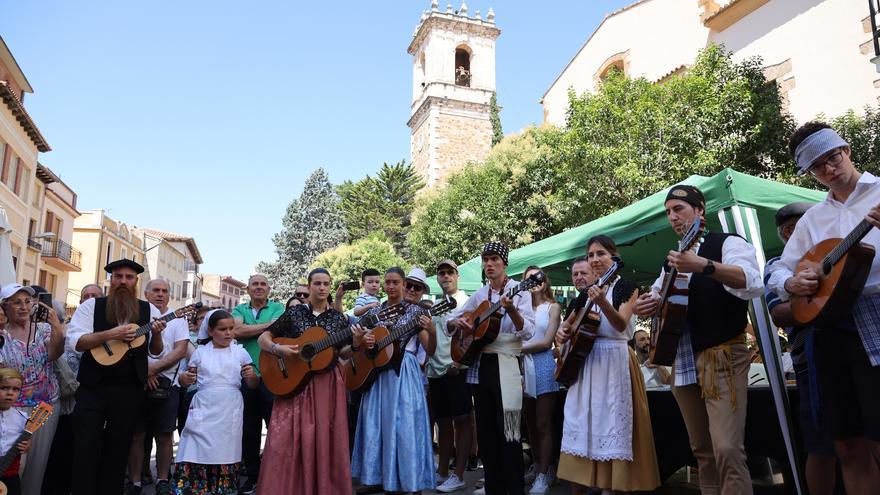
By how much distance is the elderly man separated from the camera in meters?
5.46

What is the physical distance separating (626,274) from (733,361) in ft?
23.3

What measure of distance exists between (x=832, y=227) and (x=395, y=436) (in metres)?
3.39

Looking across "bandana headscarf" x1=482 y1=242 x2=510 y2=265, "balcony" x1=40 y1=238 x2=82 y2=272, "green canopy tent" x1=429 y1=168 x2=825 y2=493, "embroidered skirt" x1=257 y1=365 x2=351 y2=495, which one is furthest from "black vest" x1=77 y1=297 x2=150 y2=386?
"balcony" x1=40 y1=238 x2=82 y2=272

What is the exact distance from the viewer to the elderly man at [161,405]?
17.9ft

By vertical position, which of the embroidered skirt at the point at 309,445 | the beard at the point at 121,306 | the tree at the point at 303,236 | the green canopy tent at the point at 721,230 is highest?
the tree at the point at 303,236

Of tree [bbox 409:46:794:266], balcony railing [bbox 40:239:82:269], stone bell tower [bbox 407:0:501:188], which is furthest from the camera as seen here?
stone bell tower [bbox 407:0:501:188]

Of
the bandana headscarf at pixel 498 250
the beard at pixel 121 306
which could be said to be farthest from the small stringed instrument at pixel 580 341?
the beard at pixel 121 306

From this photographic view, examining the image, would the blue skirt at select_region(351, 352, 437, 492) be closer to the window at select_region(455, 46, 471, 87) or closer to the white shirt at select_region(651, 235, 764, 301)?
the white shirt at select_region(651, 235, 764, 301)

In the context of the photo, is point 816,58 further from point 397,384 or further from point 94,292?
point 94,292

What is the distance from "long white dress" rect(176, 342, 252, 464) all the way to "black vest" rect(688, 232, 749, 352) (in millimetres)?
3625

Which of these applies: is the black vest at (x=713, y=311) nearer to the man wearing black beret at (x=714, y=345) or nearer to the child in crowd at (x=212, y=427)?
the man wearing black beret at (x=714, y=345)

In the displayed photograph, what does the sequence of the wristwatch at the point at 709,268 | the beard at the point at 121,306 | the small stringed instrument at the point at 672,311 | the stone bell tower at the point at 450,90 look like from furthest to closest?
the stone bell tower at the point at 450,90 → the beard at the point at 121,306 → the small stringed instrument at the point at 672,311 → the wristwatch at the point at 709,268

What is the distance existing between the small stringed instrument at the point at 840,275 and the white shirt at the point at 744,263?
0.41m

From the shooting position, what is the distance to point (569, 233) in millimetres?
8008
